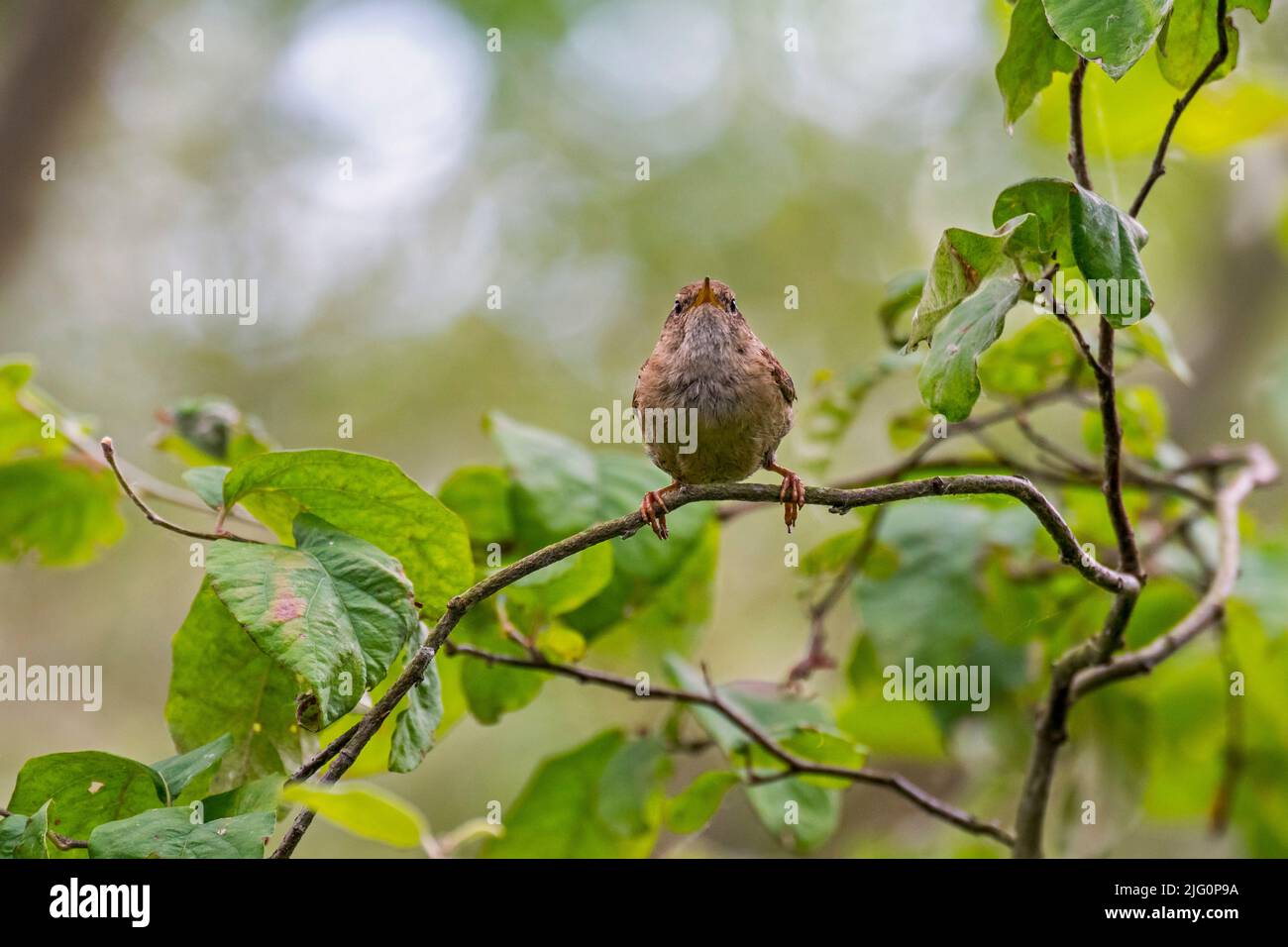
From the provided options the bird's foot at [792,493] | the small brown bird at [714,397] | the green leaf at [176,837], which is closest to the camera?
the green leaf at [176,837]

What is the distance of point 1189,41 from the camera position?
6.07ft

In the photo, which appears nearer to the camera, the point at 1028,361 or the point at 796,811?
the point at 796,811

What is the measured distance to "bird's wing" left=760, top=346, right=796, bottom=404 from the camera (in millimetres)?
2914

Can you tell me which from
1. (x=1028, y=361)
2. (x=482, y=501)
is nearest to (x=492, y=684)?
(x=482, y=501)

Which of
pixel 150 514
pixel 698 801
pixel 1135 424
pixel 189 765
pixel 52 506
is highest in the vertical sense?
pixel 1135 424

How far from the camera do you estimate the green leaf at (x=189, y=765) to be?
5.82ft

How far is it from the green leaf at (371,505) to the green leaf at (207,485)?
0.05 metres

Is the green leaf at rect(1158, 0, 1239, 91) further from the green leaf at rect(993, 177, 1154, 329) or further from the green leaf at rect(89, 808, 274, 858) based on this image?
the green leaf at rect(89, 808, 274, 858)

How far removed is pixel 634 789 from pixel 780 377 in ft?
3.59

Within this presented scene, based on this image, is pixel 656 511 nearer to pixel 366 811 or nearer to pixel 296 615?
pixel 296 615

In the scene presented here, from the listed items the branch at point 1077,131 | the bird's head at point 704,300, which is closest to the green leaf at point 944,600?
the bird's head at point 704,300

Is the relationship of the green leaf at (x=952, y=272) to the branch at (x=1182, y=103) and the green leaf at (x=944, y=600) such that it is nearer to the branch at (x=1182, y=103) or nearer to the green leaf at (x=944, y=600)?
the branch at (x=1182, y=103)

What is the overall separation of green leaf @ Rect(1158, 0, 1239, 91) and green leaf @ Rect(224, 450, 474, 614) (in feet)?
4.58
